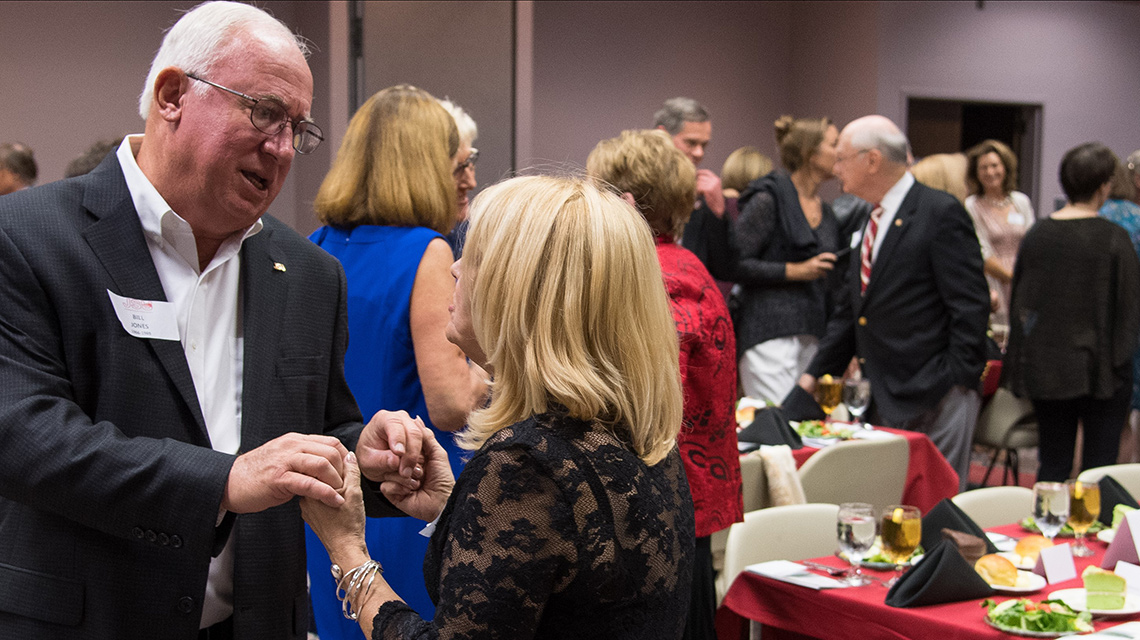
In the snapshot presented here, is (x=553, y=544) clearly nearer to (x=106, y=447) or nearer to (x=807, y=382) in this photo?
(x=106, y=447)

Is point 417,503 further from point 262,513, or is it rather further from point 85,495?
point 85,495

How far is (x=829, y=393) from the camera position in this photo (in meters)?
4.36

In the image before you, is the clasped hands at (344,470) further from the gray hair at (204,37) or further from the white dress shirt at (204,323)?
the gray hair at (204,37)

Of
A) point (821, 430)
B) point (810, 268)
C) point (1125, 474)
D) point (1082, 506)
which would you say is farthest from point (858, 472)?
point (810, 268)

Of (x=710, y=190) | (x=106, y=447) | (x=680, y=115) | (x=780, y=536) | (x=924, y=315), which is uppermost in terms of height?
(x=680, y=115)

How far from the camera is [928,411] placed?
15.1 feet

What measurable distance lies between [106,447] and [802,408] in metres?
3.41

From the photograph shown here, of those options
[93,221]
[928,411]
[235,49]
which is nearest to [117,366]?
[93,221]

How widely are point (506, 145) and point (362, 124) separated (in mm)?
4142

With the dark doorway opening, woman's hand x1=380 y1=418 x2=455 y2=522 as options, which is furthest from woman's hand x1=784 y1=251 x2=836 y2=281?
the dark doorway opening

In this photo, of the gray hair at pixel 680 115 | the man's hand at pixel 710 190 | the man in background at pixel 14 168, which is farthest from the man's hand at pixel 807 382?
the man in background at pixel 14 168

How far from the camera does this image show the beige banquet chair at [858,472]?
3.77m

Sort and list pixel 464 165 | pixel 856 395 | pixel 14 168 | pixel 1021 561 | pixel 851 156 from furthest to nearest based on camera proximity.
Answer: pixel 14 168
pixel 851 156
pixel 856 395
pixel 464 165
pixel 1021 561

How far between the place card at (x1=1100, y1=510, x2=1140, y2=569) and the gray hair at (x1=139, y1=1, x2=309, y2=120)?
82.3 inches
